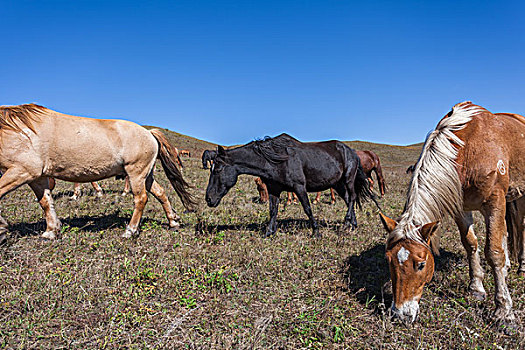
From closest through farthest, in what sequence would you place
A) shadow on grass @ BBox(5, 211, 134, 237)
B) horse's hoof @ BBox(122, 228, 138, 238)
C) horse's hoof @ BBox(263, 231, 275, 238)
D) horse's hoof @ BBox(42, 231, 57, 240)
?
1. horse's hoof @ BBox(42, 231, 57, 240)
2. horse's hoof @ BBox(122, 228, 138, 238)
3. shadow on grass @ BBox(5, 211, 134, 237)
4. horse's hoof @ BBox(263, 231, 275, 238)

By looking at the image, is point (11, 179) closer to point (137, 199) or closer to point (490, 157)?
point (137, 199)

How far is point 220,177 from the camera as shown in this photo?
650cm

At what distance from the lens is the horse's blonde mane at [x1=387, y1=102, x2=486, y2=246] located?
3.30 m

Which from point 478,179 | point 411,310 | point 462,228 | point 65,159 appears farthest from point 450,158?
point 65,159

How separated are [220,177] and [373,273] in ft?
11.3

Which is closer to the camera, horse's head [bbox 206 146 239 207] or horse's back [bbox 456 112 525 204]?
horse's back [bbox 456 112 525 204]

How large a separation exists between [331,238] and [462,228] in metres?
2.43

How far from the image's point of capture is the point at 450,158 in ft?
12.4

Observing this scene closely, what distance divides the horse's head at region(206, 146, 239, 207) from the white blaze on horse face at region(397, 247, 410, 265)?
4.08 metres

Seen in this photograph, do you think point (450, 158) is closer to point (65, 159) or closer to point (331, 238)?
point (331, 238)

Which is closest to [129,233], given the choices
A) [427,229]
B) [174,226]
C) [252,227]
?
[174,226]

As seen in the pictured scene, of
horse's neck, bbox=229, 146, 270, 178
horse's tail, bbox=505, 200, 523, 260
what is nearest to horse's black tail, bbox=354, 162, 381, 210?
horse's neck, bbox=229, 146, 270, 178

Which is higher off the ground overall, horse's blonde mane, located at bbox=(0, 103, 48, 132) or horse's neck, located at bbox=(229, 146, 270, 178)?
horse's blonde mane, located at bbox=(0, 103, 48, 132)

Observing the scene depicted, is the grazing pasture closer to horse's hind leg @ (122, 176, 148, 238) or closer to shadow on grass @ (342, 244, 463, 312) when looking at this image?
shadow on grass @ (342, 244, 463, 312)
